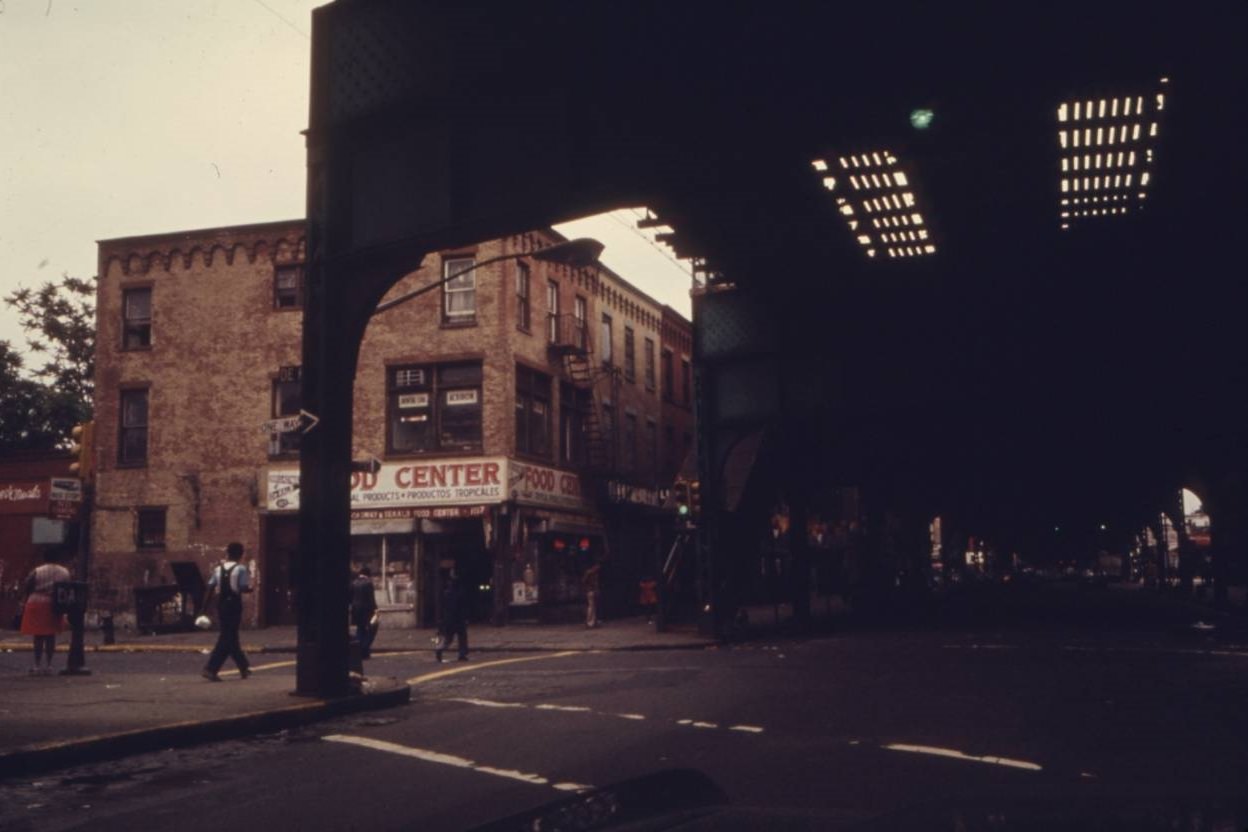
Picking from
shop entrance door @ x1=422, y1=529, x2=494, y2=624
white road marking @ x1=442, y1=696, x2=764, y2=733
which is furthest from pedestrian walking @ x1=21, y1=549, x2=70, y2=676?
shop entrance door @ x1=422, y1=529, x2=494, y2=624

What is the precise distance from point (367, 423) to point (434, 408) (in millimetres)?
2133

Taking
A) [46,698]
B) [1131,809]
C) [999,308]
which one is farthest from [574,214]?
[999,308]

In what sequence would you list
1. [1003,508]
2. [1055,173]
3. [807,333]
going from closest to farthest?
[1055,173] → [807,333] → [1003,508]

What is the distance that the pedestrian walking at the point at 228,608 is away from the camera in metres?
16.2

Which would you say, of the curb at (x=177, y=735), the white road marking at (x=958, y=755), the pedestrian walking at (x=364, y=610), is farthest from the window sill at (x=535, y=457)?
the white road marking at (x=958, y=755)

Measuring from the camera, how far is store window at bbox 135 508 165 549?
116 ft

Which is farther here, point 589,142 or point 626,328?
point 626,328

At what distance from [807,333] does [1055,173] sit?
33.6 ft

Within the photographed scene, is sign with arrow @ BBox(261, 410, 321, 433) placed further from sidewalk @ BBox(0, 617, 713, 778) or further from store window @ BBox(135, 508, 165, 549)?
store window @ BBox(135, 508, 165, 549)

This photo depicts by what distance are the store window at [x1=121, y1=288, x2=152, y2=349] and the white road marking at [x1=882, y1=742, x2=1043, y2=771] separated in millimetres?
31992

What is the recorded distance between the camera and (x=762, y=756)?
9.38 metres

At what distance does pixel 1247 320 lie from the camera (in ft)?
75.5

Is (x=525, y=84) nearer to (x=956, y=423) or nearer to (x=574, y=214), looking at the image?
(x=574, y=214)

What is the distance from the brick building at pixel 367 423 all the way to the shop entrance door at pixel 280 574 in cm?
4
